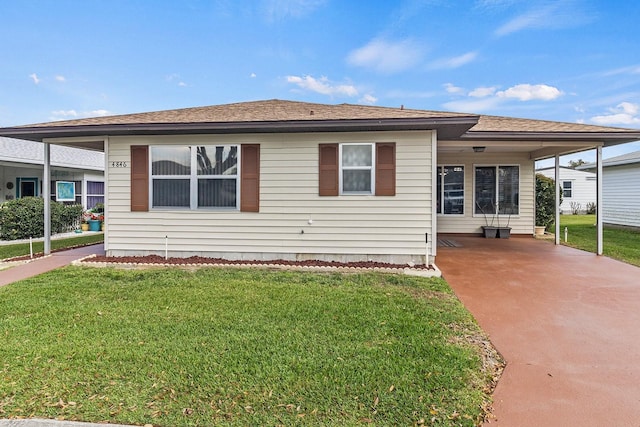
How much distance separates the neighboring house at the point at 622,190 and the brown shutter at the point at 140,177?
57.2 feet

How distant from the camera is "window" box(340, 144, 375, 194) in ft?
22.1

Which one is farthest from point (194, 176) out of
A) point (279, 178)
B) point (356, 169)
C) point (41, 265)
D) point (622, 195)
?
point (622, 195)

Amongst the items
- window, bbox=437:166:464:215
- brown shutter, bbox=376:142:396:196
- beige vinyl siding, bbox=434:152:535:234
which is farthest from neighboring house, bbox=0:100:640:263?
window, bbox=437:166:464:215

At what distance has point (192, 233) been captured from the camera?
23.9ft

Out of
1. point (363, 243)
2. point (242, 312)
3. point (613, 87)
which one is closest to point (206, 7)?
point (363, 243)

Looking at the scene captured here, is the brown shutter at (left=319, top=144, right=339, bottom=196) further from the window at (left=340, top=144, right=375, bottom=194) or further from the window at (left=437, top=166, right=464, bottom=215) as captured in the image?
the window at (left=437, top=166, right=464, bottom=215)

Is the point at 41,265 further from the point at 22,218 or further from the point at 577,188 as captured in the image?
the point at 577,188

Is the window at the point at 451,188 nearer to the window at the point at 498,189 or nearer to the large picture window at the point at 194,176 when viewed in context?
the window at the point at 498,189

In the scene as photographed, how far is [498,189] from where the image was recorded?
11.0 metres

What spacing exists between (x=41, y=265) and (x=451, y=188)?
36.2ft

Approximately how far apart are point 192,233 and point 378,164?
162 inches

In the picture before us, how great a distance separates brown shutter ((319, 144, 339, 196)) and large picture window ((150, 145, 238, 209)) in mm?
1772

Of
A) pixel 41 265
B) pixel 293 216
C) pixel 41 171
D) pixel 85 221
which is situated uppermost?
pixel 41 171

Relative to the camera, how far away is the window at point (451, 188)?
11242 millimetres
